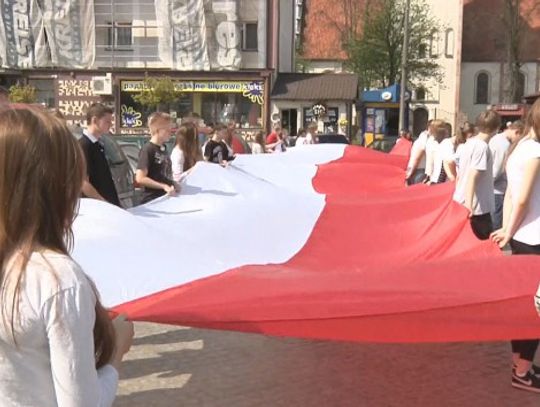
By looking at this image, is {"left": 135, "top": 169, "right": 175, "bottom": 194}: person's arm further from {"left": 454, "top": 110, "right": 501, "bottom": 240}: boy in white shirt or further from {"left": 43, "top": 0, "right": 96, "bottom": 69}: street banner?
{"left": 43, "top": 0, "right": 96, "bottom": 69}: street banner

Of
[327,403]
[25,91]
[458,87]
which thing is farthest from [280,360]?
[458,87]

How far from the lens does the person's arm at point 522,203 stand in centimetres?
462

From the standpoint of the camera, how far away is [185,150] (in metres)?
7.85

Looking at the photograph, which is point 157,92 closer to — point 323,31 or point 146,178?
point 146,178

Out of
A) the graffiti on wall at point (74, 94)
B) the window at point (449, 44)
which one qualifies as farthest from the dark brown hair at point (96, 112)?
the window at point (449, 44)

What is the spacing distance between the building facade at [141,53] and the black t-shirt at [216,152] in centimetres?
2552

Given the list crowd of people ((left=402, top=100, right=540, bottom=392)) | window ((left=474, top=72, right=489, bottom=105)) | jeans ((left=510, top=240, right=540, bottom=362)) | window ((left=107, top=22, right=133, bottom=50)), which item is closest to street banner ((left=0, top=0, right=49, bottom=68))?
window ((left=107, top=22, right=133, bottom=50))

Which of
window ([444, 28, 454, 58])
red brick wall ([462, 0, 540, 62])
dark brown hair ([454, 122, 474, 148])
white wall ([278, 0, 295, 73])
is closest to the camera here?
dark brown hair ([454, 122, 474, 148])

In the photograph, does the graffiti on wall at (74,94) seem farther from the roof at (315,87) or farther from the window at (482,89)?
the window at (482,89)

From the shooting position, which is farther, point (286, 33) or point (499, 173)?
point (286, 33)

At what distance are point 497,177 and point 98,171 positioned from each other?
4695mm

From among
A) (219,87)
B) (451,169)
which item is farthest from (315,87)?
(451,169)

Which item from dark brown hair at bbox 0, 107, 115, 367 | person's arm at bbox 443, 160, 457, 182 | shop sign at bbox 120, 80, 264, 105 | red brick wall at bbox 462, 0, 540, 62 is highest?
red brick wall at bbox 462, 0, 540, 62

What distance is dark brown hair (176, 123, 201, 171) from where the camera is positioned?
7.81m
